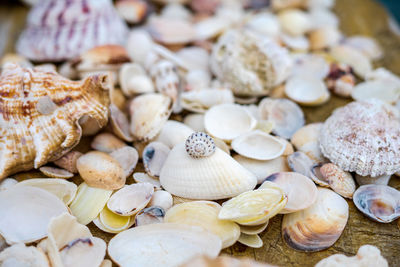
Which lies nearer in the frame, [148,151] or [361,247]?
[361,247]

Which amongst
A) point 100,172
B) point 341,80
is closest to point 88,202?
point 100,172

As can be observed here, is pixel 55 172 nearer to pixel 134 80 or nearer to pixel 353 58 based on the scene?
pixel 134 80

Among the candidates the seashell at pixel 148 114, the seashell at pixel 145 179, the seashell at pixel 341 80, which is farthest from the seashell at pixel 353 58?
the seashell at pixel 145 179

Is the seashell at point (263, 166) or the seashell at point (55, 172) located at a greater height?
the seashell at point (263, 166)

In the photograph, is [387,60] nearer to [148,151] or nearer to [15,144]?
[148,151]

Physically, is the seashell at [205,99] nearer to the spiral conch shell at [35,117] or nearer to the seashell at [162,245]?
the spiral conch shell at [35,117]

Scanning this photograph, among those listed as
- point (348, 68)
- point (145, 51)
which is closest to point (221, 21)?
point (145, 51)

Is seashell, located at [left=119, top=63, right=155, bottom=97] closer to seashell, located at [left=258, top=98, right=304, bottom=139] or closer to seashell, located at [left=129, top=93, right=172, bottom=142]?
seashell, located at [left=129, top=93, right=172, bottom=142]
